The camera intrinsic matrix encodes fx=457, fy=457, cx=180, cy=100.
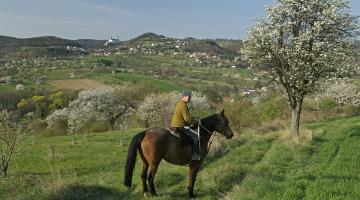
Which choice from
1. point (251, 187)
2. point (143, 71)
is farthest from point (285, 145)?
point (143, 71)

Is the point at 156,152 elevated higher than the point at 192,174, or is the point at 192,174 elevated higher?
the point at 156,152

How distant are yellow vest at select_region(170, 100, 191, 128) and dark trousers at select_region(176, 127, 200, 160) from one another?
22 centimetres

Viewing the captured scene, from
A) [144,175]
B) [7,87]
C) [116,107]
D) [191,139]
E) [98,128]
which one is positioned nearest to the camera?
[144,175]

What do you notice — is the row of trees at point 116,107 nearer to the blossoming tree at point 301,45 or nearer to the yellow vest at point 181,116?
the blossoming tree at point 301,45

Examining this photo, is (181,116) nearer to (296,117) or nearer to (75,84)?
(296,117)

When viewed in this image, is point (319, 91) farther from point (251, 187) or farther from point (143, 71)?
point (143, 71)

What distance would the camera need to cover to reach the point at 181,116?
13.5 metres

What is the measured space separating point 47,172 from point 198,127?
2157 cm

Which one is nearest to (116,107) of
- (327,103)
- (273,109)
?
(327,103)

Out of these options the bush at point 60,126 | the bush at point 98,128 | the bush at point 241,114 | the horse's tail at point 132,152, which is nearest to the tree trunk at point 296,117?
the horse's tail at point 132,152

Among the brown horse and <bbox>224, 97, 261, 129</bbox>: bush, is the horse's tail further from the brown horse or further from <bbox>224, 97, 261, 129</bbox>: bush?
<bbox>224, 97, 261, 129</bbox>: bush

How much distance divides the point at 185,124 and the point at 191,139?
1.60ft

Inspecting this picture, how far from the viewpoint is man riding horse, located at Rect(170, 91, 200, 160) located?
1328cm

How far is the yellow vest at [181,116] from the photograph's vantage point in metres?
13.3
